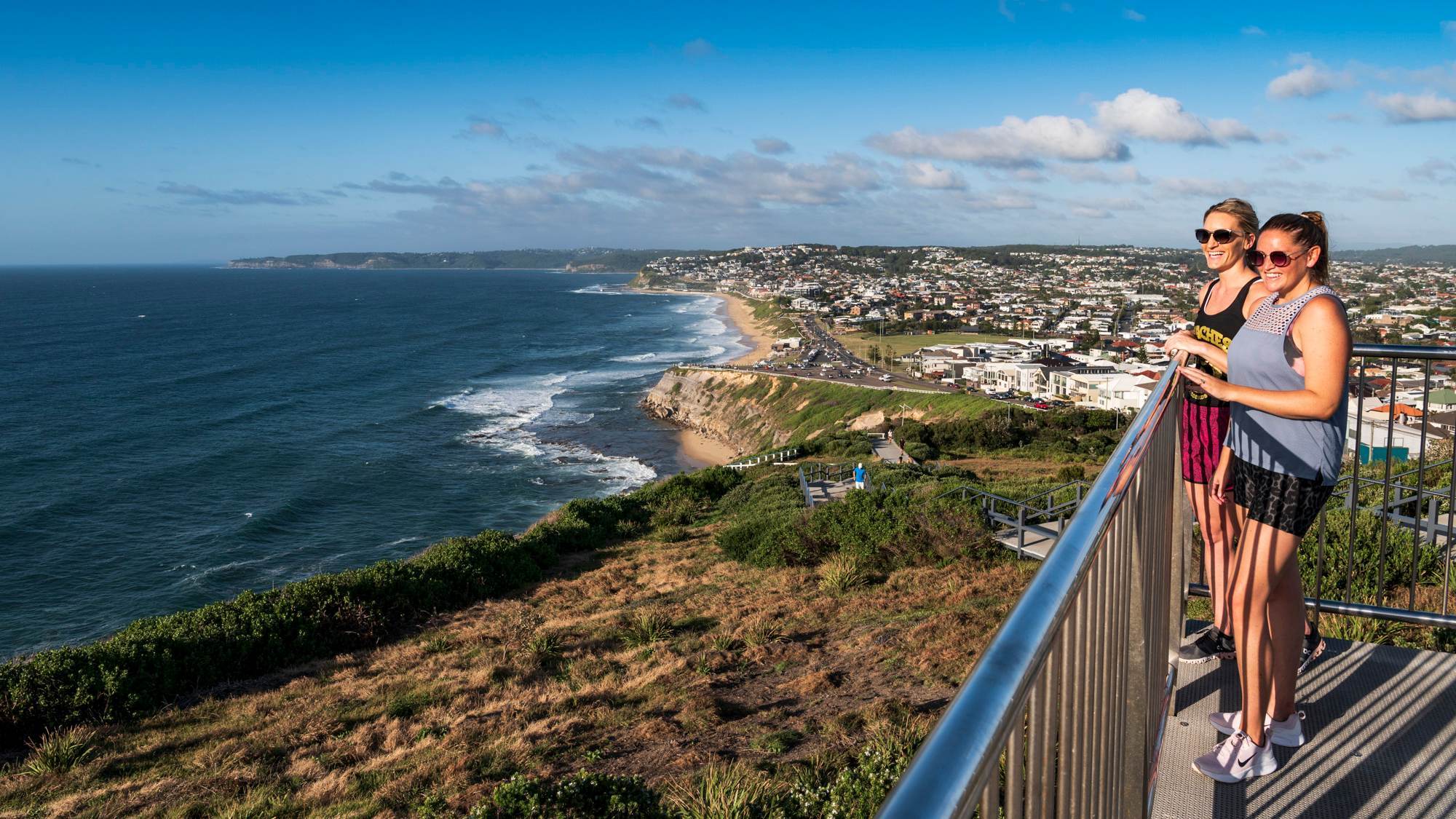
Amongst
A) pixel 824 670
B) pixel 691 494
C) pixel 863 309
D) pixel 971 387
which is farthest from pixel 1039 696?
pixel 863 309

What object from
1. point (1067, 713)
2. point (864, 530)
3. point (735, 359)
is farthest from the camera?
point (735, 359)

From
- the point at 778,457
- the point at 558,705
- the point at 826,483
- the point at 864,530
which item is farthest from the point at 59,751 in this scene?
the point at 778,457

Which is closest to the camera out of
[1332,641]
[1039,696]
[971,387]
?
[1039,696]

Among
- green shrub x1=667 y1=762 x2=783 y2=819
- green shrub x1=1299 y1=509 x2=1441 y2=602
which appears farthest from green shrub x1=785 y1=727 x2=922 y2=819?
green shrub x1=1299 y1=509 x2=1441 y2=602

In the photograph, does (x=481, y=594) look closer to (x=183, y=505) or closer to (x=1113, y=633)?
(x=1113, y=633)

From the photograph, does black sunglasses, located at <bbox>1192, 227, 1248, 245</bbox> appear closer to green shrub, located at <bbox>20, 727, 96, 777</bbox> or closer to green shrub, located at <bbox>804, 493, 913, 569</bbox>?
green shrub, located at <bbox>804, 493, 913, 569</bbox>

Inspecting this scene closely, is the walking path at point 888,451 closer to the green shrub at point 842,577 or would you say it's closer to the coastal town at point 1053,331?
the coastal town at point 1053,331

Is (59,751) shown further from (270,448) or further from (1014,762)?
(270,448)
